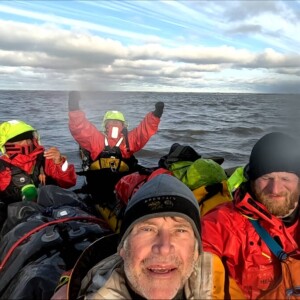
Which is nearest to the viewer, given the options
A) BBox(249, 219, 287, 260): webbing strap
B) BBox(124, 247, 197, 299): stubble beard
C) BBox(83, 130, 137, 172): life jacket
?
BBox(124, 247, 197, 299): stubble beard

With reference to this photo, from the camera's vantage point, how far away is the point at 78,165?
10773 mm

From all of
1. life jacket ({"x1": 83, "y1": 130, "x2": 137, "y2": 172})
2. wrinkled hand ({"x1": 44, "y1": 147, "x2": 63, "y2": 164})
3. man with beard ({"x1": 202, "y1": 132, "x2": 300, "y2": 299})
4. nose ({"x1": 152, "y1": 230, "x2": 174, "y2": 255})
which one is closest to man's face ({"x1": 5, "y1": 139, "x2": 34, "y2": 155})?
wrinkled hand ({"x1": 44, "y1": 147, "x2": 63, "y2": 164})

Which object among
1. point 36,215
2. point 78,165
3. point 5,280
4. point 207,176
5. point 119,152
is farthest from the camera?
point 78,165

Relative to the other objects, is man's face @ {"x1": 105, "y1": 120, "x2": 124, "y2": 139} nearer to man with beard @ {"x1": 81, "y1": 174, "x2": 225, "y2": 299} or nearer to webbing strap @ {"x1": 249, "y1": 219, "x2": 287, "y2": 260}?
webbing strap @ {"x1": 249, "y1": 219, "x2": 287, "y2": 260}

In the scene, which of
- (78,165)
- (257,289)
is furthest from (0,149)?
(78,165)

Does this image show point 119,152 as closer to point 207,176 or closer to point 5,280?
point 207,176

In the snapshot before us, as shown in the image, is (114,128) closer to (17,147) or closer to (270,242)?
(17,147)

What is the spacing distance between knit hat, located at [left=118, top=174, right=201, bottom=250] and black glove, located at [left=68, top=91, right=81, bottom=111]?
4.42 metres

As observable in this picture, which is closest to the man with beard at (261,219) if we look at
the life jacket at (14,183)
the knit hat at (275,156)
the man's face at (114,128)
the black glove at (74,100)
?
the knit hat at (275,156)

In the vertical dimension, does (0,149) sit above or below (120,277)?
below

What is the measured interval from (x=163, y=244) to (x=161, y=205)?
19 centimetres

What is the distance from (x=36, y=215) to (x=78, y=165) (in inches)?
284

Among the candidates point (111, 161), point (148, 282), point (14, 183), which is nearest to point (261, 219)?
point (148, 282)

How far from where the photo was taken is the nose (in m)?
1.85
